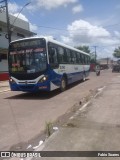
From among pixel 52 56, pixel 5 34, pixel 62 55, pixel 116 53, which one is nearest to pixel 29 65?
pixel 52 56

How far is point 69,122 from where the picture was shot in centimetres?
788

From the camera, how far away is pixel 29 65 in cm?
1429

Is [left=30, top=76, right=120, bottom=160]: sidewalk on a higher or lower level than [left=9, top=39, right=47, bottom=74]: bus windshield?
lower

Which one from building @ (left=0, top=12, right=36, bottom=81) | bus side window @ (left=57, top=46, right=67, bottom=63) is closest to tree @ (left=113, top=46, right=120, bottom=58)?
building @ (left=0, top=12, right=36, bottom=81)

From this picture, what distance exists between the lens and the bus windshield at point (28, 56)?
14125 millimetres

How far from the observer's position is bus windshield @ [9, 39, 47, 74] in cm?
1412

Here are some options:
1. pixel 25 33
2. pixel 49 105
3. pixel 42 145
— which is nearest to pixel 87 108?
pixel 49 105

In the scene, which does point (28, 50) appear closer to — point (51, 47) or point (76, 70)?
point (51, 47)

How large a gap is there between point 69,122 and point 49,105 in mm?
4235

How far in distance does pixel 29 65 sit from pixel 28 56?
474mm

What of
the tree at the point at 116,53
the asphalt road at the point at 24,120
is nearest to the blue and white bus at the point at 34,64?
the asphalt road at the point at 24,120

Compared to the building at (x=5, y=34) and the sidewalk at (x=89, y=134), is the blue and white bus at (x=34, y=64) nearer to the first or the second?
the sidewalk at (x=89, y=134)

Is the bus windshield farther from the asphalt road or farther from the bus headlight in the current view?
the asphalt road

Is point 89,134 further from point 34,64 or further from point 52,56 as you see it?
point 52,56
